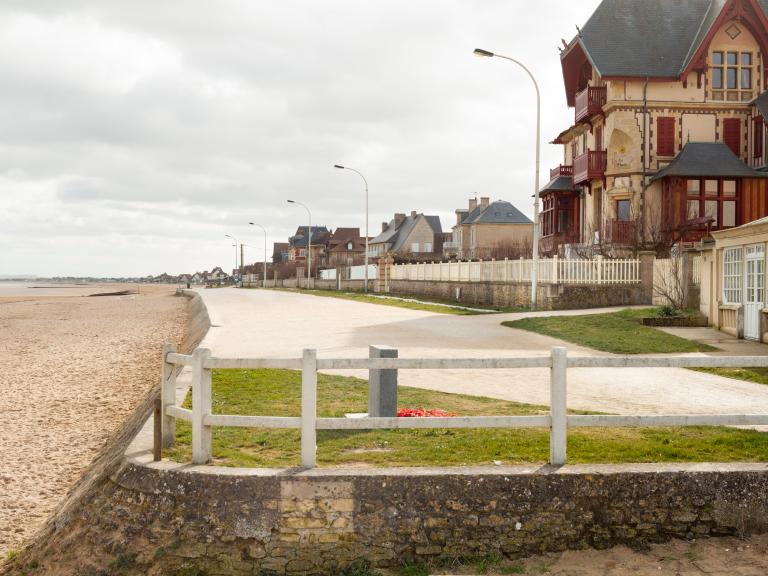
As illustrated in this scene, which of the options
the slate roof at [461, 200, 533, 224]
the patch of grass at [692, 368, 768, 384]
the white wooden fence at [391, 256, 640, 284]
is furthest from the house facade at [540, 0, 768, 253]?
the slate roof at [461, 200, 533, 224]

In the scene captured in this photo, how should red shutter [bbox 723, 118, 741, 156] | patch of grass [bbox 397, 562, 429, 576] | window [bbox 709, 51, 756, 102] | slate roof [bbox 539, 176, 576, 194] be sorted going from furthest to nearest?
1. slate roof [bbox 539, 176, 576, 194]
2. window [bbox 709, 51, 756, 102]
3. red shutter [bbox 723, 118, 741, 156]
4. patch of grass [bbox 397, 562, 429, 576]

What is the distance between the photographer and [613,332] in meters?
19.2

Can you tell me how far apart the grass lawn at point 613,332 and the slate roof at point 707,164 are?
1377 cm

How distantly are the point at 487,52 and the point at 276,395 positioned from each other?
2099 centimetres

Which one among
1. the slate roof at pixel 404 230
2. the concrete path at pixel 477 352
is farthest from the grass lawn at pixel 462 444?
the slate roof at pixel 404 230

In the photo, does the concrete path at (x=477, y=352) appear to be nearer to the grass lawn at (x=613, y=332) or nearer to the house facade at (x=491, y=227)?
the grass lawn at (x=613, y=332)

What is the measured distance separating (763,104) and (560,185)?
1142 cm

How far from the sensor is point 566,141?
4634cm

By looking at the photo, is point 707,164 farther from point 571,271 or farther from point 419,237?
point 419,237

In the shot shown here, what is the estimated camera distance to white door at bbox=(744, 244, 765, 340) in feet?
56.2

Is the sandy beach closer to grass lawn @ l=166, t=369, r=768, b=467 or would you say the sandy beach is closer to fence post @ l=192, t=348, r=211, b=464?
grass lawn @ l=166, t=369, r=768, b=467

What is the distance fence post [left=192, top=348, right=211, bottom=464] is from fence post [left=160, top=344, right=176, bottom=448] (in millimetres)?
711

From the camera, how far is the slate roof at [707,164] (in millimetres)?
35531

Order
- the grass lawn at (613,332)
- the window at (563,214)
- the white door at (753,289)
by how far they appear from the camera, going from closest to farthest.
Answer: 1. the grass lawn at (613,332)
2. the white door at (753,289)
3. the window at (563,214)
